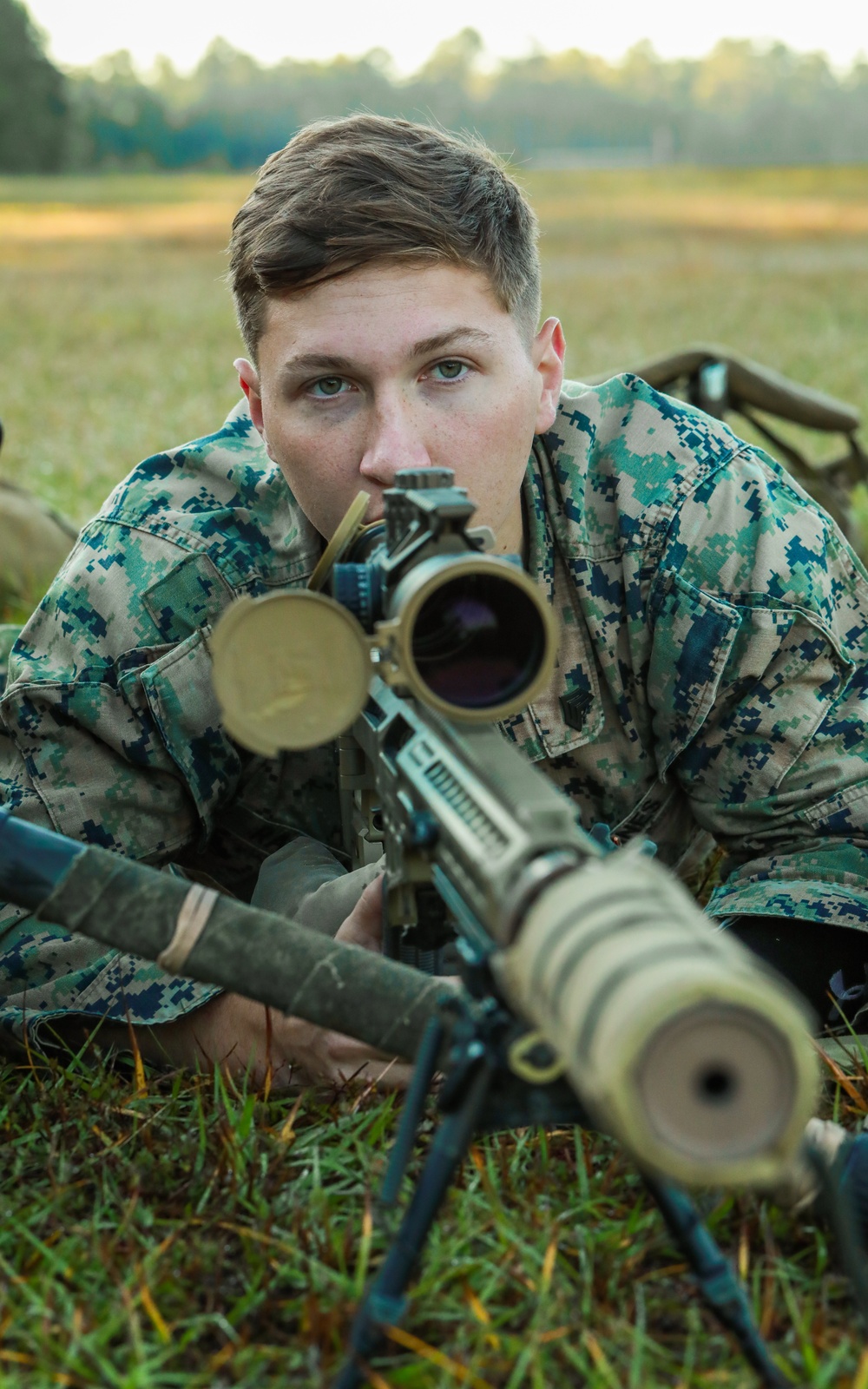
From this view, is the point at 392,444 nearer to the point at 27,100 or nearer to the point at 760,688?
the point at 760,688

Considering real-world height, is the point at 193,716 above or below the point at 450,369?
below

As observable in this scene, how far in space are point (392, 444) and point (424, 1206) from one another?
1604mm

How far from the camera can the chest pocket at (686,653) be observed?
3.06 m

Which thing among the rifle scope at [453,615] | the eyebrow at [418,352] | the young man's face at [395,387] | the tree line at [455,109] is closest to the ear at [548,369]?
the young man's face at [395,387]

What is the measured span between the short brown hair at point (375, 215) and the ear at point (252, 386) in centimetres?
8

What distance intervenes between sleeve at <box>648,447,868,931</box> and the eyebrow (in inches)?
25.3

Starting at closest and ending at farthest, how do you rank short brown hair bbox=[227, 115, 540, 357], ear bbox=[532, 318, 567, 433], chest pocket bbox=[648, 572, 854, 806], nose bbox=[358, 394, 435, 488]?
nose bbox=[358, 394, 435, 488] < short brown hair bbox=[227, 115, 540, 357] < chest pocket bbox=[648, 572, 854, 806] < ear bbox=[532, 318, 567, 433]

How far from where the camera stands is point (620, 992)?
1193mm

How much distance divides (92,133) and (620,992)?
5761 cm

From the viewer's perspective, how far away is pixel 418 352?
2.87m

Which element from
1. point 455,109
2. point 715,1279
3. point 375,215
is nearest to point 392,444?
point 375,215

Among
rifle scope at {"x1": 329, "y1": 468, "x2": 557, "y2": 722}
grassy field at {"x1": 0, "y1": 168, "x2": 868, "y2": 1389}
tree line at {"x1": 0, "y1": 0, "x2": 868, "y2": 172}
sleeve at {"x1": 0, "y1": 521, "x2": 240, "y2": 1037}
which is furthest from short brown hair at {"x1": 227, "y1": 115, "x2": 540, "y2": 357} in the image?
tree line at {"x1": 0, "y1": 0, "x2": 868, "y2": 172}

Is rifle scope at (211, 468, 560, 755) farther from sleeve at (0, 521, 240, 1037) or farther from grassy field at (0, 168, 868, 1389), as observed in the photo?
sleeve at (0, 521, 240, 1037)

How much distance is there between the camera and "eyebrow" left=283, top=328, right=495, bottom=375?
9.42 ft
